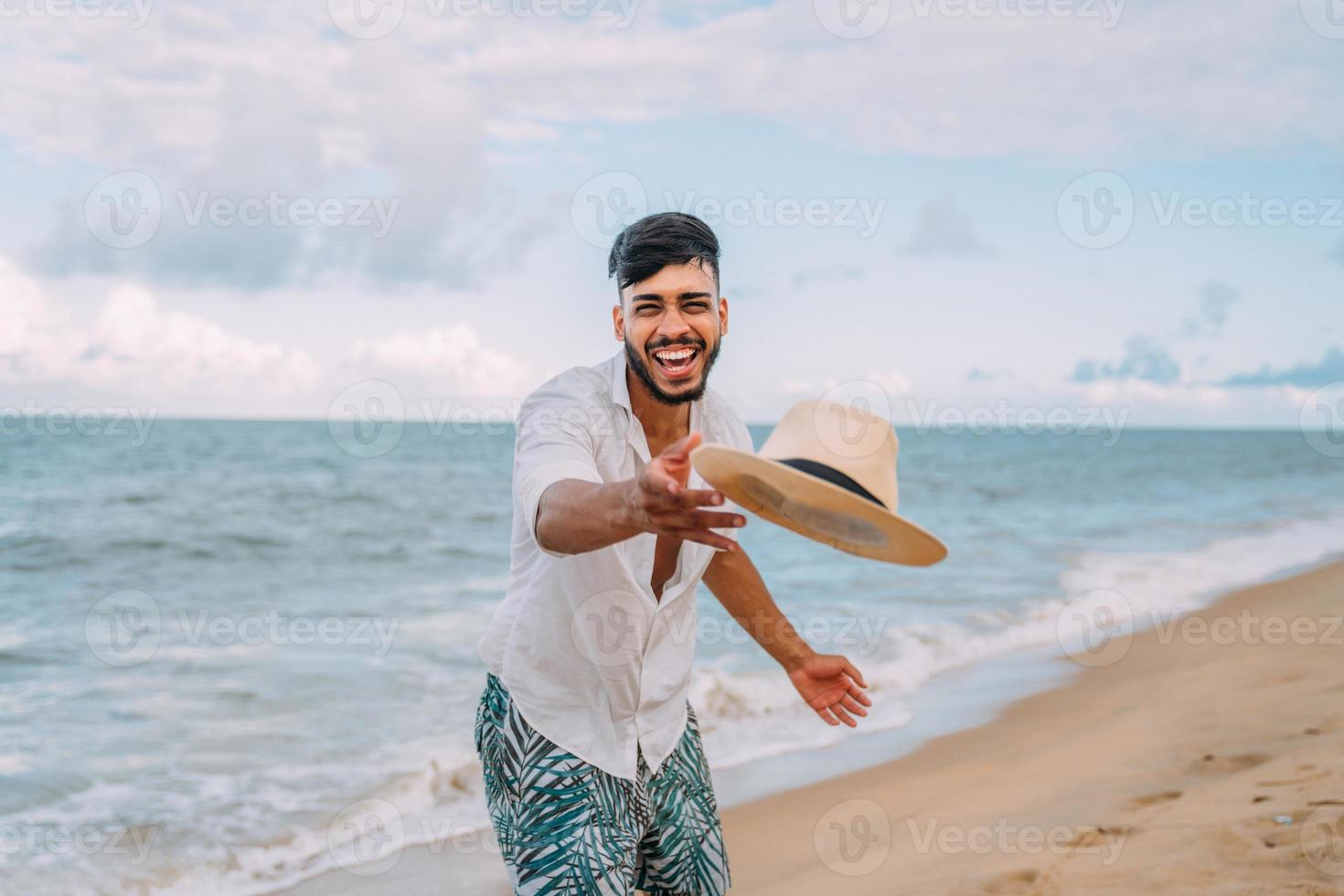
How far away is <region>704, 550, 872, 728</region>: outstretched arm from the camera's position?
2.77 meters

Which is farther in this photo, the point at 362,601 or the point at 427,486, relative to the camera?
the point at 427,486

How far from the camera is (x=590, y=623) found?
7.86 ft

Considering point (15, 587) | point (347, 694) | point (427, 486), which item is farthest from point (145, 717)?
point (427, 486)

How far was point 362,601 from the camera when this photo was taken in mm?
11547

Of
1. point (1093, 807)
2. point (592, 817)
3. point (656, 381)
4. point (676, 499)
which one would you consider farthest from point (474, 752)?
point (676, 499)

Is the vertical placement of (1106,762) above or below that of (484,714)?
below

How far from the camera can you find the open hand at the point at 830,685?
2764 millimetres

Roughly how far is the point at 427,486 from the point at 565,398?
85.5 ft

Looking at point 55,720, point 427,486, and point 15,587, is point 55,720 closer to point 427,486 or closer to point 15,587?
point 15,587

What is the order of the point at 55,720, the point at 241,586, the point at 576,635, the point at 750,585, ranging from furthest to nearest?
1. the point at 241,586
2. the point at 55,720
3. the point at 750,585
4. the point at 576,635

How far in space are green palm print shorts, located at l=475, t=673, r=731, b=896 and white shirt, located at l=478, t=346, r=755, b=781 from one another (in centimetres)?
5

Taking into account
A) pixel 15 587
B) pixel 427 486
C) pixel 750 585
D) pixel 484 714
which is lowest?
pixel 484 714

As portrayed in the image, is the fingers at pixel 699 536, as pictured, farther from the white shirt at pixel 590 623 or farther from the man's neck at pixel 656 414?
the man's neck at pixel 656 414

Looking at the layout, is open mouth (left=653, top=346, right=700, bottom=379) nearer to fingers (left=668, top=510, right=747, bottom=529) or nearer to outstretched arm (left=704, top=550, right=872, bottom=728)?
outstretched arm (left=704, top=550, right=872, bottom=728)
